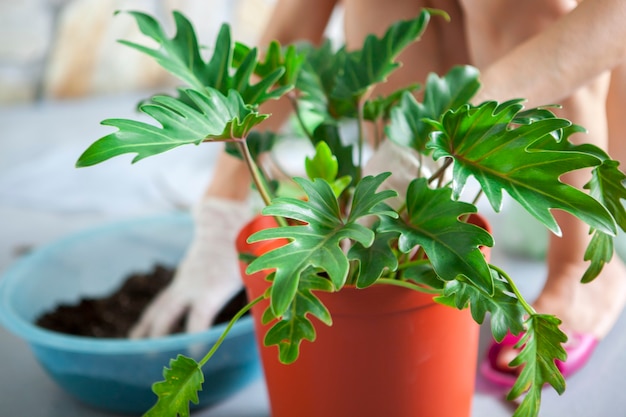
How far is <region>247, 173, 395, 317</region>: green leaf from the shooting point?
0.50 meters

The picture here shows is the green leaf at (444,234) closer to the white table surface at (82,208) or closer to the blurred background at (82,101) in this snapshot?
the white table surface at (82,208)

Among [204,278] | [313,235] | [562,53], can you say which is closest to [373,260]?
[313,235]

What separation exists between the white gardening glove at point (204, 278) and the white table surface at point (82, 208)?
13 centimetres

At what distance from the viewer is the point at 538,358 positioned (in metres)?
0.58

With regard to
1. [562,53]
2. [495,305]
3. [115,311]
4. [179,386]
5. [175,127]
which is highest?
[562,53]

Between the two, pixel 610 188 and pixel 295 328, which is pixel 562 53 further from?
pixel 295 328

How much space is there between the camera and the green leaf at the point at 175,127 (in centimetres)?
53

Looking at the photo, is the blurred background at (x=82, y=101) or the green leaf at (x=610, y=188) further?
the blurred background at (x=82, y=101)

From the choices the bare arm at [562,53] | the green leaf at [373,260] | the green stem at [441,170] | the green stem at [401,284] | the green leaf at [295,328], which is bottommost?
the green leaf at [295,328]

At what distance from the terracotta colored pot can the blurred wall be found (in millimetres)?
1450

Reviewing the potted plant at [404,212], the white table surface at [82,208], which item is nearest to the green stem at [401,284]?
the potted plant at [404,212]

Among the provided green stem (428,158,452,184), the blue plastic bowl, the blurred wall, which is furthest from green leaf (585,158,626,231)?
the blurred wall

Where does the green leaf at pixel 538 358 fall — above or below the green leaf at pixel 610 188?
below

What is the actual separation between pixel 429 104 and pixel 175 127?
27 cm
